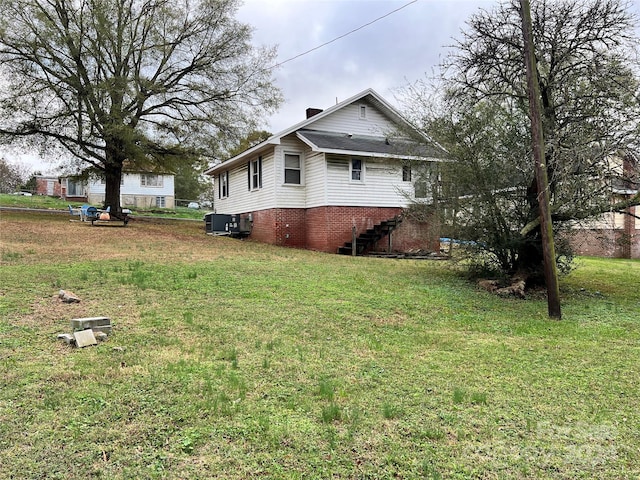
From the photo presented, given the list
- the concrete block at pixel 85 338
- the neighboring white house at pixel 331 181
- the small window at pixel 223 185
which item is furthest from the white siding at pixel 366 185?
the concrete block at pixel 85 338

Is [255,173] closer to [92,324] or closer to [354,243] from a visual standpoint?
[354,243]

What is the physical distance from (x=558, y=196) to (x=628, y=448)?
238 inches

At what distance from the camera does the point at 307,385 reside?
4.00m

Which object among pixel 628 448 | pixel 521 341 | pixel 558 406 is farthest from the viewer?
pixel 521 341

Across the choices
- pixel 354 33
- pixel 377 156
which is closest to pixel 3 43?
pixel 354 33

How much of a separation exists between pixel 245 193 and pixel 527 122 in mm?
13851

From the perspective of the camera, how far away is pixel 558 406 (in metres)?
3.76

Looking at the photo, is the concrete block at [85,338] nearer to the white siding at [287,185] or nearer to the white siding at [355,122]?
the white siding at [287,185]

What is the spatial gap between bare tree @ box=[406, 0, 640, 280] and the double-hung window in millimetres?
10111

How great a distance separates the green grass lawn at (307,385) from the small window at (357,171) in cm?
935

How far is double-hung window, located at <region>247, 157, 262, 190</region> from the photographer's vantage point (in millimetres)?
19031

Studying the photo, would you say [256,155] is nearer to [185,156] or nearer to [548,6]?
[185,156]

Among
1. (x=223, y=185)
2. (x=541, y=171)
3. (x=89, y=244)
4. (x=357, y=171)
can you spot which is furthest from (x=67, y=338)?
(x=223, y=185)

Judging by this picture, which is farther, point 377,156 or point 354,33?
point 377,156
